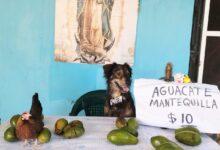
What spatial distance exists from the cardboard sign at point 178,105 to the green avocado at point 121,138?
21 cm

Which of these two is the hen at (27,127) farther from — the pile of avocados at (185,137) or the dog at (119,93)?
the dog at (119,93)

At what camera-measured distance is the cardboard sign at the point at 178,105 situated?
1369 mm

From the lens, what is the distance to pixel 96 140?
1.27m

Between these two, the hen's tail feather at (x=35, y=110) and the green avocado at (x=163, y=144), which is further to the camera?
the hen's tail feather at (x=35, y=110)

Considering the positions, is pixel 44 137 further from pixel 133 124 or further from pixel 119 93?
pixel 119 93

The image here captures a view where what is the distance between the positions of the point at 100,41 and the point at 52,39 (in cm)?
35

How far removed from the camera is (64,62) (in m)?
2.27

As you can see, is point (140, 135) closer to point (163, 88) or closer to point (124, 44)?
point (163, 88)

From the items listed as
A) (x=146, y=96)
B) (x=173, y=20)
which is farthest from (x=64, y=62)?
(x=146, y=96)

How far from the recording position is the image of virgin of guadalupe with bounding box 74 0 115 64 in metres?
2.19

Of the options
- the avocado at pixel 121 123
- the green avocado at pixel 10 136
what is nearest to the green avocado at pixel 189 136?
the avocado at pixel 121 123

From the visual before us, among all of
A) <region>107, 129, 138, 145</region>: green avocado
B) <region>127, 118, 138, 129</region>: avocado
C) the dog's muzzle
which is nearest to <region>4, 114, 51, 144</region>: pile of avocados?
<region>107, 129, 138, 145</region>: green avocado

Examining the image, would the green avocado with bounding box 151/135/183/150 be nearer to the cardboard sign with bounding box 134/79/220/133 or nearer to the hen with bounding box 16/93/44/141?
the cardboard sign with bounding box 134/79/220/133

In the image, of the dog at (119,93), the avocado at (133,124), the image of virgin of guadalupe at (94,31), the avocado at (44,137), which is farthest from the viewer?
the image of virgin of guadalupe at (94,31)
